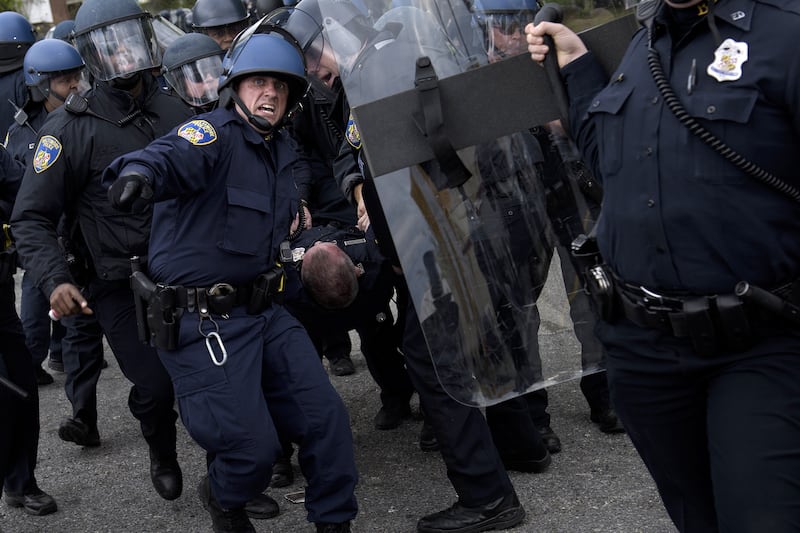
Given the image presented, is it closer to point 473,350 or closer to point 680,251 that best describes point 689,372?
point 680,251

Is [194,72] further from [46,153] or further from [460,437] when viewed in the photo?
[460,437]

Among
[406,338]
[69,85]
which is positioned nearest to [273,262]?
[406,338]

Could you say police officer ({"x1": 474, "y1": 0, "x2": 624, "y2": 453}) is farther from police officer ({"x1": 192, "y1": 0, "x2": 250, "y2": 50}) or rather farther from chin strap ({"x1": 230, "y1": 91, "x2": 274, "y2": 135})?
police officer ({"x1": 192, "y1": 0, "x2": 250, "y2": 50})

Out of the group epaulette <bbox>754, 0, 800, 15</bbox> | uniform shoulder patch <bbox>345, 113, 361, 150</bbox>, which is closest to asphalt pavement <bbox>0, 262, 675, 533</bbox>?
epaulette <bbox>754, 0, 800, 15</bbox>

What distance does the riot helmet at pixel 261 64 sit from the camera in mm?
3777

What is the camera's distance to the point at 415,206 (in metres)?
3.05

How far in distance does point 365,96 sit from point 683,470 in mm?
1289

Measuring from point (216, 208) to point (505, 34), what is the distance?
125 cm

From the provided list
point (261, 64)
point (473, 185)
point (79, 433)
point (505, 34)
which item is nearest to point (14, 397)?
point (79, 433)

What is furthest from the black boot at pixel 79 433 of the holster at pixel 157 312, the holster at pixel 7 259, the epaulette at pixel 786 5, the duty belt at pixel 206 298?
the epaulette at pixel 786 5

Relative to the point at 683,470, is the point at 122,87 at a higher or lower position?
higher

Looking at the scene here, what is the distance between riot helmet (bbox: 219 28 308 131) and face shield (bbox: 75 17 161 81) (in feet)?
2.55

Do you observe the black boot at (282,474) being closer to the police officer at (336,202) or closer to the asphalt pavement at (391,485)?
the asphalt pavement at (391,485)

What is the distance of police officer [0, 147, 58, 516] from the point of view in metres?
4.30
